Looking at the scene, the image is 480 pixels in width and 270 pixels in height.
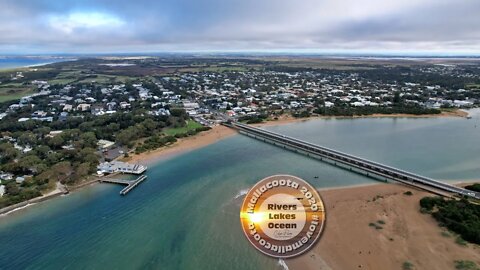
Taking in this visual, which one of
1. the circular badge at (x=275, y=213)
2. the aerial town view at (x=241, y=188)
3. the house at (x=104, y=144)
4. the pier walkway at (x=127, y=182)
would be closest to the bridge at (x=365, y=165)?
the aerial town view at (x=241, y=188)

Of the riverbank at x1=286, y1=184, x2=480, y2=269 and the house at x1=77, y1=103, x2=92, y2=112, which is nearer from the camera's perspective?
the riverbank at x1=286, y1=184, x2=480, y2=269

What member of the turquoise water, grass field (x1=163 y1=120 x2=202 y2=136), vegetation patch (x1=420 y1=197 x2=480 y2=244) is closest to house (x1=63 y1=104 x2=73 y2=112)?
grass field (x1=163 y1=120 x2=202 y2=136)

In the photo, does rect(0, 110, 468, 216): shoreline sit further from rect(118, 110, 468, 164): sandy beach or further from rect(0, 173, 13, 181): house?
rect(0, 173, 13, 181): house

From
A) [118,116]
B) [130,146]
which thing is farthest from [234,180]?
[118,116]

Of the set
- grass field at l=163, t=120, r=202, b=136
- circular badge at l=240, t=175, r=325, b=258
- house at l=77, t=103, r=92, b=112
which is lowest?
grass field at l=163, t=120, r=202, b=136

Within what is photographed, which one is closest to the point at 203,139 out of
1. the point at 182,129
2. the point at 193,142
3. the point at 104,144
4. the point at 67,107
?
the point at 193,142

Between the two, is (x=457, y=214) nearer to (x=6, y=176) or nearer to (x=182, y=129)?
(x=182, y=129)
